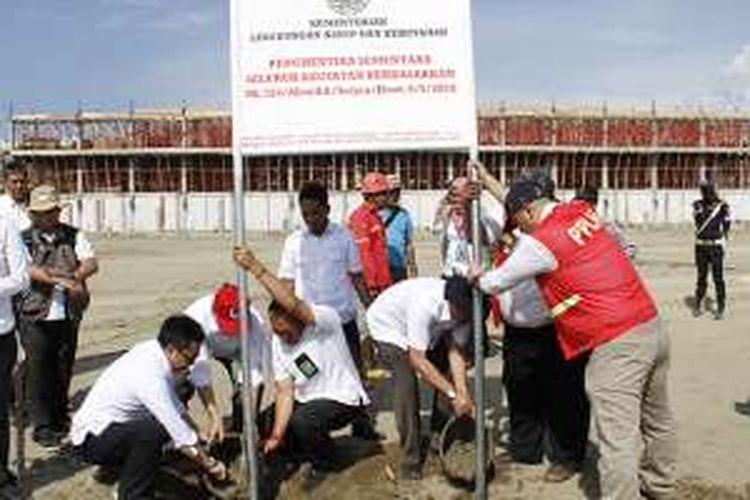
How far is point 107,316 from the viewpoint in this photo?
16672 mm

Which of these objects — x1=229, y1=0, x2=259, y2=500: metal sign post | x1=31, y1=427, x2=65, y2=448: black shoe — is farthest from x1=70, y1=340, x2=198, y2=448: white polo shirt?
x1=31, y1=427, x2=65, y2=448: black shoe

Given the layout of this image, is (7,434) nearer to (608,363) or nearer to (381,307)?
(381,307)

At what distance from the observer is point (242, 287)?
6.31 metres

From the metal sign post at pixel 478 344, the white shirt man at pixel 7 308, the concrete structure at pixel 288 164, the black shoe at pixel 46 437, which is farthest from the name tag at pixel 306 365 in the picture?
the concrete structure at pixel 288 164

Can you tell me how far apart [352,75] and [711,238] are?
965cm

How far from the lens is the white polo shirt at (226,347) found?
688cm

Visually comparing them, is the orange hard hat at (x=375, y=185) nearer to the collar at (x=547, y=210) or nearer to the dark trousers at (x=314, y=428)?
the dark trousers at (x=314, y=428)

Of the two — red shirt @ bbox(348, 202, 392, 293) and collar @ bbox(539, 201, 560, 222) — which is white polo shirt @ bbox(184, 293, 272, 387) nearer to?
collar @ bbox(539, 201, 560, 222)

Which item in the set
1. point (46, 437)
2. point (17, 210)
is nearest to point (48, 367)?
point (46, 437)

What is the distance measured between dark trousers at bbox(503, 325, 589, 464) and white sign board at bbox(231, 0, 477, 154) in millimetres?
1534

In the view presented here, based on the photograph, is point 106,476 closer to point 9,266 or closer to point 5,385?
point 5,385

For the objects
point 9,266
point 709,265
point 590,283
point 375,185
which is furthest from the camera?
point 709,265

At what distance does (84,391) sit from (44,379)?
196cm

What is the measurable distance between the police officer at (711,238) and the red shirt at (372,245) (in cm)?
672
